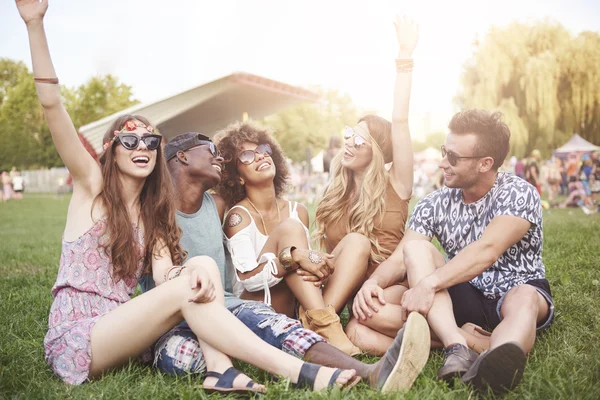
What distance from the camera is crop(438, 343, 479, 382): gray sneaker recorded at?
2.49 meters

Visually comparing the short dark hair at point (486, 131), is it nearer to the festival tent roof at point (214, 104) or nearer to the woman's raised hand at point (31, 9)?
the woman's raised hand at point (31, 9)

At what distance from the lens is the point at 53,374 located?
115 inches

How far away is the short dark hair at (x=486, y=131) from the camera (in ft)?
10.7

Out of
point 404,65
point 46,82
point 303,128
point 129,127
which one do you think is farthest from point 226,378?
point 303,128

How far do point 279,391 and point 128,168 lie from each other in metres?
1.50

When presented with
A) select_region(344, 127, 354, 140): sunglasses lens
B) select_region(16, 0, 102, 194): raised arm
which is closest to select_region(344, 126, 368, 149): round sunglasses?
select_region(344, 127, 354, 140): sunglasses lens

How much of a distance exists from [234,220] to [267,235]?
10.9 inches

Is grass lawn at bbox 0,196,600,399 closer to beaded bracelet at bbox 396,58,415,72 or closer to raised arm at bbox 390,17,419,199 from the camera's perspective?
raised arm at bbox 390,17,419,199

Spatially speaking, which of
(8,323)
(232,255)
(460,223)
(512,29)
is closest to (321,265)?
(232,255)

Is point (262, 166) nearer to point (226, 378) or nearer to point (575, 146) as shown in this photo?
point (226, 378)

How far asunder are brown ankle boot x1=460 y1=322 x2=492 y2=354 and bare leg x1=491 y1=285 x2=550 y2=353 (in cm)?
15

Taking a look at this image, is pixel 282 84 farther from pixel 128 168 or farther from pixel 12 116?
pixel 12 116

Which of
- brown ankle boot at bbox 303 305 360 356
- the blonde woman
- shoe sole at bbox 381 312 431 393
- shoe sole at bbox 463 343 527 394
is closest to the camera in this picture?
shoe sole at bbox 463 343 527 394

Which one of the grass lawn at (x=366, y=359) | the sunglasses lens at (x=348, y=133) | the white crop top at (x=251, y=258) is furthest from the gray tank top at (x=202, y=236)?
the sunglasses lens at (x=348, y=133)
